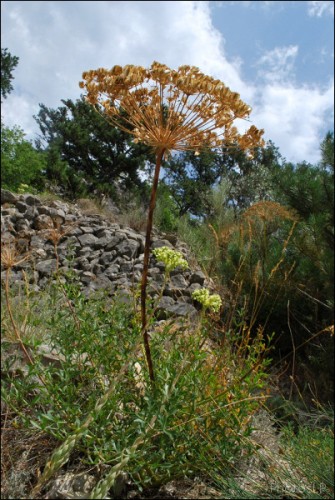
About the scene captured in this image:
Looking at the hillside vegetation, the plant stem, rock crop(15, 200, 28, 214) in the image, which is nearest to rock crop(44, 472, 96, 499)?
the hillside vegetation

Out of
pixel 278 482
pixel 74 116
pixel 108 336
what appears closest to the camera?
pixel 278 482

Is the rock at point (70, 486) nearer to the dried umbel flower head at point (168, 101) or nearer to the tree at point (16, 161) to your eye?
the dried umbel flower head at point (168, 101)

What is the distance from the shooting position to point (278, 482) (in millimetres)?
1716

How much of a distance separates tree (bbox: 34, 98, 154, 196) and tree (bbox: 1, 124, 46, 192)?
10.7 ft

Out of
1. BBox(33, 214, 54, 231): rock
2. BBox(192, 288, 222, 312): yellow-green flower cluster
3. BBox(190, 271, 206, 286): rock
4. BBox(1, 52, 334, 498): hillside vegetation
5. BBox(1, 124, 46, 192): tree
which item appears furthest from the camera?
BBox(1, 124, 46, 192): tree

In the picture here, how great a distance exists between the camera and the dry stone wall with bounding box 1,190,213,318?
651cm

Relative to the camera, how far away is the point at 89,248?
7.72m

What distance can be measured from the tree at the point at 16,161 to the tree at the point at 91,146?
327cm

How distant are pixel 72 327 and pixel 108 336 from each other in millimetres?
221

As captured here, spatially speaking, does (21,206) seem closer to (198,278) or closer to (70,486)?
(198,278)

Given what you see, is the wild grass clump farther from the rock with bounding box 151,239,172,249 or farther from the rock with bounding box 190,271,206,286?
the rock with bounding box 151,239,172,249

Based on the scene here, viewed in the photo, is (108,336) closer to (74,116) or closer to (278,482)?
(278,482)

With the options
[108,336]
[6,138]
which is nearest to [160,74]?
[108,336]

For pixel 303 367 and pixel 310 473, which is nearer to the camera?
pixel 310 473
